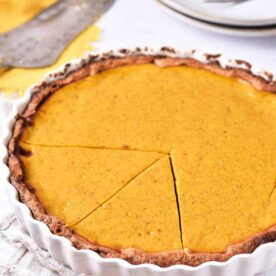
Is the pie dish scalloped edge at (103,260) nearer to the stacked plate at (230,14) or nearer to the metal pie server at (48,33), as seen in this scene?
the metal pie server at (48,33)

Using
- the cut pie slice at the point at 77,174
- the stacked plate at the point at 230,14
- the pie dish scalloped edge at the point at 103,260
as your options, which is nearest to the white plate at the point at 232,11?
the stacked plate at the point at 230,14

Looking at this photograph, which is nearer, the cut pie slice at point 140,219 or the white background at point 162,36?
the cut pie slice at point 140,219

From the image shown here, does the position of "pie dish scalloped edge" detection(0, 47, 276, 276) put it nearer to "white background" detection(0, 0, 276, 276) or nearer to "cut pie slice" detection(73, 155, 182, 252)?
"cut pie slice" detection(73, 155, 182, 252)

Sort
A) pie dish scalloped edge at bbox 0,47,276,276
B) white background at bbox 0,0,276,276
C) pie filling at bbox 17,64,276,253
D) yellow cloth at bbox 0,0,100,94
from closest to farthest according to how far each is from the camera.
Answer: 1. pie dish scalloped edge at bbox 0,47,276,276
2. pie filling at bbox 17,64,276,253
3. yellow cloth at bbox 0,0,100,94
4. white background at bbox 0,0,276,276

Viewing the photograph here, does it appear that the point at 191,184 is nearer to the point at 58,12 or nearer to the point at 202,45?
the point at 202,45

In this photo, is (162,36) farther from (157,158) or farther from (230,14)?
(157,158)

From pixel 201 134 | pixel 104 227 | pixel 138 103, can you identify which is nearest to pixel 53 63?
pixel 138 103

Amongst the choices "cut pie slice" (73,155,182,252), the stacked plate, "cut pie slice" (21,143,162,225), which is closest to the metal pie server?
the stacked plate
